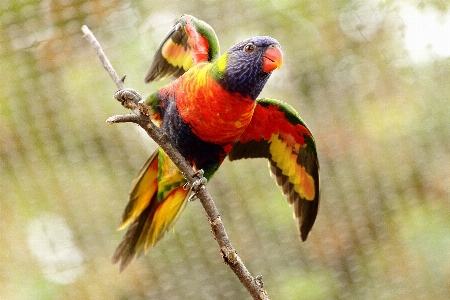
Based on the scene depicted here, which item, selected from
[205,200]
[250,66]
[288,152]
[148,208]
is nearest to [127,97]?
[205,200]

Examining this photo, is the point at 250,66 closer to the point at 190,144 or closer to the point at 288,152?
the point at 190,144

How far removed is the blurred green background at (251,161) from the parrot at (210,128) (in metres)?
0.73

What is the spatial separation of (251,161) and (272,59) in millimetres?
1242

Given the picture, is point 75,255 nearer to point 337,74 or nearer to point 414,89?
point 337,74

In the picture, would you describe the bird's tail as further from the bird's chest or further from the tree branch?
the tree branch

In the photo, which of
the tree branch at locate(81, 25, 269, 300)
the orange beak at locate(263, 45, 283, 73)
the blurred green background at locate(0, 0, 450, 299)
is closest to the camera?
the tree branch at locate(81, 25, 269, 300)

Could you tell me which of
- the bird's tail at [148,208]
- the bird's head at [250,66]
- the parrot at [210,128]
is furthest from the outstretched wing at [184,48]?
the bird's tail at [148,208]

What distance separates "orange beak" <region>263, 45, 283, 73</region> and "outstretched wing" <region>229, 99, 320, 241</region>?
0.18 metres

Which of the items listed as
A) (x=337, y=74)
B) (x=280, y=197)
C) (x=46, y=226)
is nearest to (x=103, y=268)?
(x=46, y=226)

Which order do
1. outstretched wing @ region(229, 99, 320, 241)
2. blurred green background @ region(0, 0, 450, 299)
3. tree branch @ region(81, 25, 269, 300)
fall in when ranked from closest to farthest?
tree branch @ region(81, 25, 269, 300)
outstretched wing @ region(229, 99, 320, 241)
blurred green background @ region(0, 0, 450, 299)

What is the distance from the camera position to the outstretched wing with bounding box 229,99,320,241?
169cm

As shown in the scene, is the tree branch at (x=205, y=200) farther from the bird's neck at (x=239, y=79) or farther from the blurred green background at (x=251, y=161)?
the blurred green background at (x=251, y=161)

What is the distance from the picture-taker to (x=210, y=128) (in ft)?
5.03

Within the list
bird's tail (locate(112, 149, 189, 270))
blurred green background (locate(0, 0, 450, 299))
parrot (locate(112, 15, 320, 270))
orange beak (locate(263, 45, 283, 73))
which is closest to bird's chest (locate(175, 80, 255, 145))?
parrot (locate(112, 15, 320, 270))
